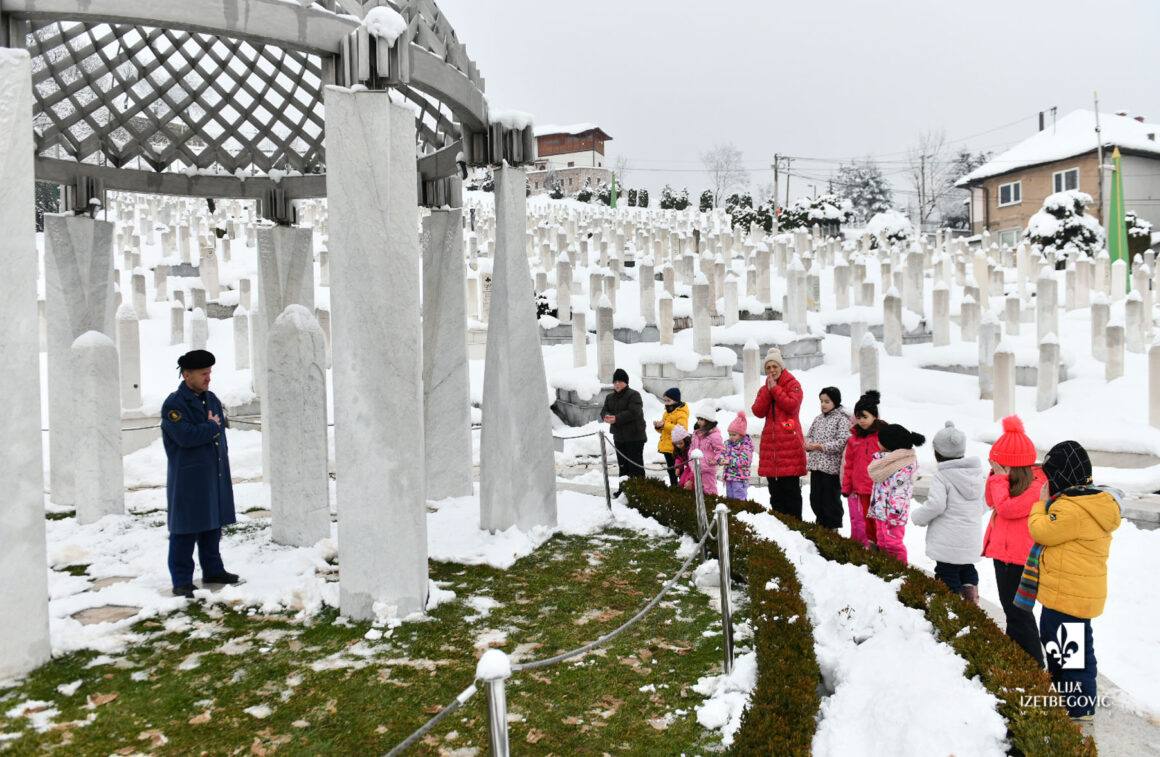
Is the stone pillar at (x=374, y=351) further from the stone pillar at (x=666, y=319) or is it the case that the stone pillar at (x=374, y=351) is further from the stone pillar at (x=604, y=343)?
the stone pillar at (x=666, y=319)

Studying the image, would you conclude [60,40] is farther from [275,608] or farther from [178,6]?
[275,608]

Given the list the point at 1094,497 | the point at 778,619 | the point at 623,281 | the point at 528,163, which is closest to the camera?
the point at 1094,497

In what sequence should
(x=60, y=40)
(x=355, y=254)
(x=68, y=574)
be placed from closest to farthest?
(x=355, y=254)
(x=68, y=574)
(x=60, y=40)

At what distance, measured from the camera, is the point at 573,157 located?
7569cm

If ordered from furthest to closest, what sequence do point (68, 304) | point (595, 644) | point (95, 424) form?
1. point (68, 304)
2. point (95, 424)
3. point (595, 644)

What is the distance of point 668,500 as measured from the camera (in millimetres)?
7520

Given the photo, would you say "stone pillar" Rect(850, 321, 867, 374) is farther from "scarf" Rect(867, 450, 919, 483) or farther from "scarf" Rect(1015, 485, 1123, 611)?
"scarf" Rect(1015, 485, 1123, 611)

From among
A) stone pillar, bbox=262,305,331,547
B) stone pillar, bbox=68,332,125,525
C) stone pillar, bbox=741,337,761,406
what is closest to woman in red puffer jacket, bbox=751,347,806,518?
stone pillar, bbox=262,305,331,547

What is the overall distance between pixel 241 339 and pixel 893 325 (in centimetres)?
1212

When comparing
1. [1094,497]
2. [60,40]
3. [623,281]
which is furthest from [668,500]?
[623,281]

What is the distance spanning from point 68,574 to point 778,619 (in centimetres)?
508

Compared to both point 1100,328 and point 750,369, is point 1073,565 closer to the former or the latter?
point 750,369

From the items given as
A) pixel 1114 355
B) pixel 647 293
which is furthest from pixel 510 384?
pixel 1114 355

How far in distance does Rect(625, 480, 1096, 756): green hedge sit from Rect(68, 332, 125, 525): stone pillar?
563 cm
